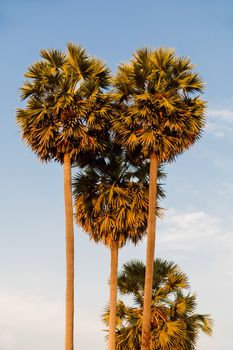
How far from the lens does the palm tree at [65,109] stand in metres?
31.7

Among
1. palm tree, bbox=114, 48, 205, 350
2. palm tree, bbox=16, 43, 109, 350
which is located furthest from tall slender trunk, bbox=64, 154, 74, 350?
palm tree, bbox=114, 48, 205, 350

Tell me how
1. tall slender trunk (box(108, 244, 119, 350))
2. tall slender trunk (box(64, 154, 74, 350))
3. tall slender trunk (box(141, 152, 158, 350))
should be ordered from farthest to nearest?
tall slender trunk (box(108, 244, 119, 350)) → tall slender trunk (box(141, 152, 158, 350)) → tall slender trunk (box(64, 154, 74, 350))

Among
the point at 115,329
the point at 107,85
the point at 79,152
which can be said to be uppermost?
the point at 107,85

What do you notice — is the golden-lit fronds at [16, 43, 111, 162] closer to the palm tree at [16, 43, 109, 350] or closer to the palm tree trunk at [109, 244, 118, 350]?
→ the palm tree at [16, 43, 109, 350]

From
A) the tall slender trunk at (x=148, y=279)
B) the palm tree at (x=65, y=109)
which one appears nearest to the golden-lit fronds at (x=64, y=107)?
the palm tree at (x=65, y=109)

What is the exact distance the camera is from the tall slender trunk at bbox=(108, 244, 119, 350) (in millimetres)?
32938

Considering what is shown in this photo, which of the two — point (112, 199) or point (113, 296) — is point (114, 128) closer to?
point (112, 199)

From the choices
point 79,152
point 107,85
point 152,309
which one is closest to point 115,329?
point 152,309

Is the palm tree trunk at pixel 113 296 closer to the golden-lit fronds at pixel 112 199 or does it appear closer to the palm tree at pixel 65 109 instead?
the golden-lit fronds at pixel 112 199

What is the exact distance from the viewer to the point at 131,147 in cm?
3391

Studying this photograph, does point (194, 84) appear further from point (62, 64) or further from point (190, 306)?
point (190, 306)

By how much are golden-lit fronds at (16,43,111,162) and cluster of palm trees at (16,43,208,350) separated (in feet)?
0.14

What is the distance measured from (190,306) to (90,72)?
1145 cm

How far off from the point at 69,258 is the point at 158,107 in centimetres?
761
